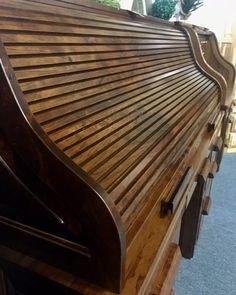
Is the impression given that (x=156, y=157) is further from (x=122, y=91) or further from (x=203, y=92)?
(x=203, y=92)

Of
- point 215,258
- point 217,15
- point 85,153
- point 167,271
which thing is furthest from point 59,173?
point 217,15

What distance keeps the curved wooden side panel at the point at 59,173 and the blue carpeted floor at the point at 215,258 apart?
1205mm

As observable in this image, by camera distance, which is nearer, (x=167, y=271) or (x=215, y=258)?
(x=167, y=271)

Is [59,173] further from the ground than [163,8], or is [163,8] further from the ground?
[163,8]

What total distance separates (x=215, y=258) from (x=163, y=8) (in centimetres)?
164

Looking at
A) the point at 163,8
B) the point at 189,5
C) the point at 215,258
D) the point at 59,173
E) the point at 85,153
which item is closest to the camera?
the point at 59,173

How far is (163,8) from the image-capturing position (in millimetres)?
1950

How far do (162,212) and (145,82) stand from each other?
20.6 inches

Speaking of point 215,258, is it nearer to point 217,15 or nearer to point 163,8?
point 163,8

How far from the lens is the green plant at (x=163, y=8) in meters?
1.92

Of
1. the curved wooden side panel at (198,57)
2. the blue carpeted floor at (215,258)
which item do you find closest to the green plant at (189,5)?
the curved wooden side panel at (198,57)

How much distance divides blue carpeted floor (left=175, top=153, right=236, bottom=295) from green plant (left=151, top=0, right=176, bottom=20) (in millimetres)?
1421

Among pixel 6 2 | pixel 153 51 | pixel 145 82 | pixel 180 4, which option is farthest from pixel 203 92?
pixel 180 4

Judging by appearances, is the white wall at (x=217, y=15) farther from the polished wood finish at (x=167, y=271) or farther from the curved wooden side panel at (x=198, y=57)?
the polished wood finish at (x=167, y=271)
